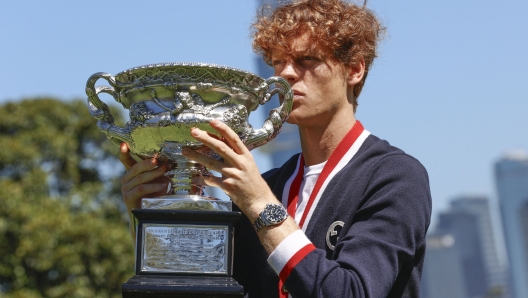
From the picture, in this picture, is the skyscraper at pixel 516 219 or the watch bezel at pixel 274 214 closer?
the watch bezel at pixel 274 214

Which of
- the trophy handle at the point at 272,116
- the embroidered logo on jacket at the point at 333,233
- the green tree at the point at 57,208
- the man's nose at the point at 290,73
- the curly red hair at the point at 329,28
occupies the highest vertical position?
the curly red hair at the point at 329,28

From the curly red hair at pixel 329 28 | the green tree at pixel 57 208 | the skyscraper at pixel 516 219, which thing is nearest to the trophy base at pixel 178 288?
the curly red hair at pixel 329 28

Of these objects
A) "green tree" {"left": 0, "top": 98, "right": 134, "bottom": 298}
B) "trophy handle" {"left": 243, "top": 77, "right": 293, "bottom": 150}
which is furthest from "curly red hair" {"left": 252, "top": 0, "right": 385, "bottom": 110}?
"green tree" {"left": 0, "top": 98, "right": 134, "bottom": 298}

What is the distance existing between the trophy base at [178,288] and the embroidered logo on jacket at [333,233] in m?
0.35

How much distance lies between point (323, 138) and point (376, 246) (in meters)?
0.65

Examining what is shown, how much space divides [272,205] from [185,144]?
0.34 meters

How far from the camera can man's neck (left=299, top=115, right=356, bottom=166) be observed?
3332 millimetres

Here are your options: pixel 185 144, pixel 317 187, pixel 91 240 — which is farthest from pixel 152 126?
pixel 91 240

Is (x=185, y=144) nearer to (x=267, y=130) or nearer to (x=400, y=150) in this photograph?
(x=267, y=130)

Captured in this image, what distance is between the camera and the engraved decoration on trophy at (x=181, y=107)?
2859 mm

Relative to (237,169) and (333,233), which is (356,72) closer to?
(333,233)

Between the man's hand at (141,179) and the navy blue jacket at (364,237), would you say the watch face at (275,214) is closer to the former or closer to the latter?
the navy blue jacket at (364,237)

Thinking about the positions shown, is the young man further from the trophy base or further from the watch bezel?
the trophy base

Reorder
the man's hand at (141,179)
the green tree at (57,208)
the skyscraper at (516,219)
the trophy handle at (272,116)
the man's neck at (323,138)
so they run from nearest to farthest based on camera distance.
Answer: the trophy handle at (272,116), the man's hand at (141,179), the man's neck at (323,138), the green tree at (57,208), the skyscraper at (516,219)
